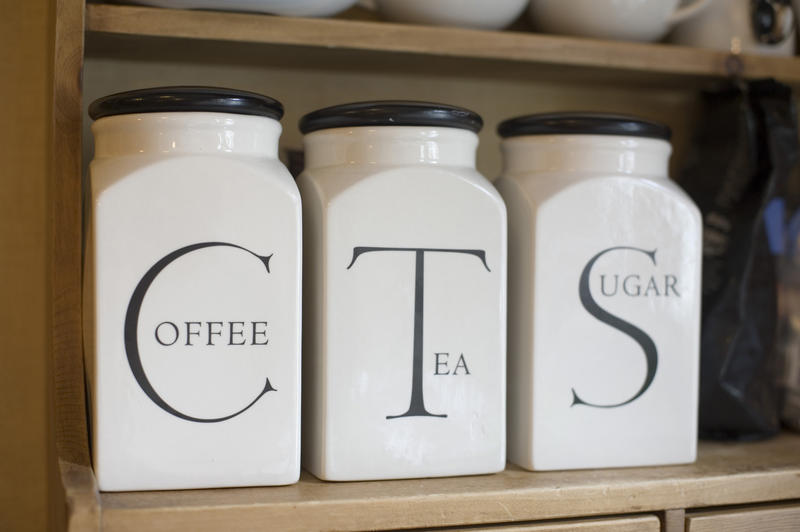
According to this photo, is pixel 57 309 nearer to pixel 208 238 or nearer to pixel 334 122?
pixel 208 238

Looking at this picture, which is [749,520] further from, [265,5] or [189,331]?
[265,5]

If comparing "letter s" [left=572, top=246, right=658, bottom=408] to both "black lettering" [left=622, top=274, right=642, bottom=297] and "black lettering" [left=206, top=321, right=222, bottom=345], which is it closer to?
"black lettering" [left=622, top=274, right=642, bottom=297]

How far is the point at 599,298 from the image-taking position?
74 centimetres

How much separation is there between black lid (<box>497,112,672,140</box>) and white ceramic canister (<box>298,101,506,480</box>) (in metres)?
0.08

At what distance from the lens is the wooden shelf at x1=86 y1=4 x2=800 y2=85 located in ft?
2.31

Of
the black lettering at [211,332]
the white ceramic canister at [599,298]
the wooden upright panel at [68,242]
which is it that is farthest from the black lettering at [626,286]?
the wooden upright panel at [68,242]

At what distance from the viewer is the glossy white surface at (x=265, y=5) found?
2.34 feet

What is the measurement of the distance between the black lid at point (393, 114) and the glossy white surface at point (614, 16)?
221mm

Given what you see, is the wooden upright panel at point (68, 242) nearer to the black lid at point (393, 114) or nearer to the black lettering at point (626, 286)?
the black lid at point (393, 114)

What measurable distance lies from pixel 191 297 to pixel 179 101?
157 mm

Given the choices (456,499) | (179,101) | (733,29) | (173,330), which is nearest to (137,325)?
(173,330)

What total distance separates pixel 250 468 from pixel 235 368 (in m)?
0.08

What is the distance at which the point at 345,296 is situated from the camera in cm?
68

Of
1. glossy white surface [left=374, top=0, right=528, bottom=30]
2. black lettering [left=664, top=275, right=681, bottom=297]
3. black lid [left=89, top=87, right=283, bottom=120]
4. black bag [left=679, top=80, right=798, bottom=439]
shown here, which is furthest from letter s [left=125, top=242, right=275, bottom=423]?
black bag [left=679, top=80, right=798, bottom=439]
